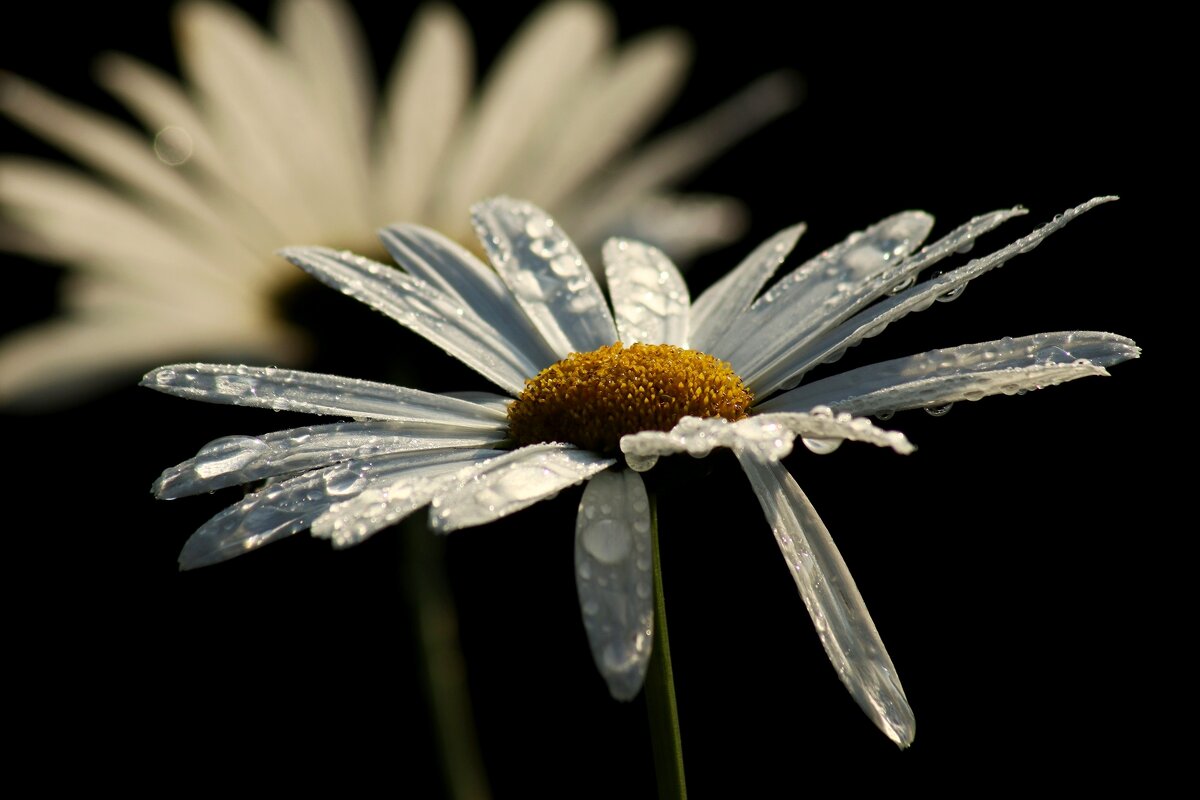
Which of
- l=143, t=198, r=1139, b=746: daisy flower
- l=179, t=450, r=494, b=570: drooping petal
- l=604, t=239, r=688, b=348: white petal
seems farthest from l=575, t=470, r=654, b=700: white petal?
l=604, t=239, r=688, b=348: white petal

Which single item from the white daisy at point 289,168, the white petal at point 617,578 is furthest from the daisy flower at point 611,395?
the white daisy at point 289,168

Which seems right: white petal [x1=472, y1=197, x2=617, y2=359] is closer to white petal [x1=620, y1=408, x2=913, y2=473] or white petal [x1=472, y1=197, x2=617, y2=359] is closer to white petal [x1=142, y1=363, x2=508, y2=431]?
white petal [x1=142, y1=363, x2=508, y2=431]

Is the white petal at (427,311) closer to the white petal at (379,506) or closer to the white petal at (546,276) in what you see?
the white petal at (546,276)

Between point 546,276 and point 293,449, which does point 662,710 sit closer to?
point 293,449

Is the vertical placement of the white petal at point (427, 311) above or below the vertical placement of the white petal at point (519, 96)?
below

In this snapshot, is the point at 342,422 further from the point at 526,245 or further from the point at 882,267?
the point at 882,267

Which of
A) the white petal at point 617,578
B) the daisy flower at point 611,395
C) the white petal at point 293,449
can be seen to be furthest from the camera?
the white petal at point 293,449
